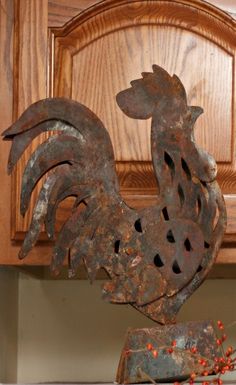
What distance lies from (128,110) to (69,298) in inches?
26.3

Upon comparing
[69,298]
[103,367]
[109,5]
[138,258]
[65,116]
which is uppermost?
[109,5]

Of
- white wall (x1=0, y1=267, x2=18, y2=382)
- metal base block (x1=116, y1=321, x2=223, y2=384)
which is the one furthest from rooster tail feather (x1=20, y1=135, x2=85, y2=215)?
white wall (x1=0, y1=267, x2=18, y2=382)

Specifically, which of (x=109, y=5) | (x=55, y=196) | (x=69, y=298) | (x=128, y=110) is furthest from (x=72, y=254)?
(x=69, y=298)

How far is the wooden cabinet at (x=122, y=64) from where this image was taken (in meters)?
1.39

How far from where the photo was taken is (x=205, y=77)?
4.63ft

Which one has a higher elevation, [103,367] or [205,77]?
[205,77]

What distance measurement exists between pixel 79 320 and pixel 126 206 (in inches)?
25.4

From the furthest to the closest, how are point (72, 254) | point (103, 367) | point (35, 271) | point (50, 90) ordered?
1. point (103, 367)
2. point (35, 271)
3. point (50, 90)
4. point (72, 254)

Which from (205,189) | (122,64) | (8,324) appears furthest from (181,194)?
(8,324)

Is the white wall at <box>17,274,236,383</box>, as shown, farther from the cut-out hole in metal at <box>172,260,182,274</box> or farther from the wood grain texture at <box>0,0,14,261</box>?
the cut-out hole in metal at <box>172,260,182,274</box>

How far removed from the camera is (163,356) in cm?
118

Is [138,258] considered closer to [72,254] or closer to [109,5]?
[72,254]

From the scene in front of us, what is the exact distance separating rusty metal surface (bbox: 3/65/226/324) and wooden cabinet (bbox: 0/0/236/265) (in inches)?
7.3

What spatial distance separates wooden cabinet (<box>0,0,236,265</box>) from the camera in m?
1.39
